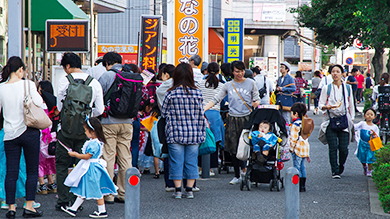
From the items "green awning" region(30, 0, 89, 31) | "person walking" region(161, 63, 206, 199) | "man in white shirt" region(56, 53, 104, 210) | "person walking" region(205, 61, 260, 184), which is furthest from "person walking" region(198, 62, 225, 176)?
"green awning" region(30, 0, 89, 31)

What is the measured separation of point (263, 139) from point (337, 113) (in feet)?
6.27

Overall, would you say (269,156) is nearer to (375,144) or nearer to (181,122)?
(181,122)

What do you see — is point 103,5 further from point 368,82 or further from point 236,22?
point 368,82

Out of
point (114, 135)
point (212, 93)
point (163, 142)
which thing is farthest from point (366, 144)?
point (114, 135)

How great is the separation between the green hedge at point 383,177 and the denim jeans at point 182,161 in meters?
2.46

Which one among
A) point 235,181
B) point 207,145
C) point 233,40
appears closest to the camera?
point 207,145

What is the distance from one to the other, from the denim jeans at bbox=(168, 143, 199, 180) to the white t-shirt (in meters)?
2.07

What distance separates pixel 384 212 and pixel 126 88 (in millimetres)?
3558

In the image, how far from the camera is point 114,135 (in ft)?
22.4

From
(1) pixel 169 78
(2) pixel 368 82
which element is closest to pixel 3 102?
(1) pixel 169 78

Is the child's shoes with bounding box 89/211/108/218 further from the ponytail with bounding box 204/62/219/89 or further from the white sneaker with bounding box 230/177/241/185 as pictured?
the ponytail with bounding box 204/62/219/89

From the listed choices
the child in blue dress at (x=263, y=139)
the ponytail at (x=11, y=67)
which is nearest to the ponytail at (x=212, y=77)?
the child in blue dress at (x=263, y=139)

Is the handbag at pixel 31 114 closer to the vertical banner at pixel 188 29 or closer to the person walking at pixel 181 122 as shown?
the person walking at pixel 181 122

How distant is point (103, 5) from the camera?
69.7 feet
